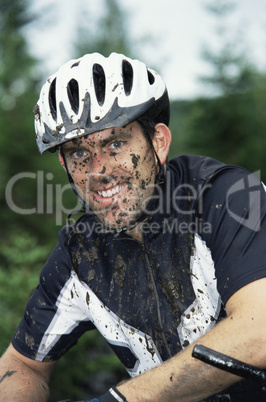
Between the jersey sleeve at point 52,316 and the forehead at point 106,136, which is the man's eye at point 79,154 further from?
the jersey sleeve at point 52,316

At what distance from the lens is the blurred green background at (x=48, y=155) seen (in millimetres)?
4457

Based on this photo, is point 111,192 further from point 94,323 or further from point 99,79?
point 94,323

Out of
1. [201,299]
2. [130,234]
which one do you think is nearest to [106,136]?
[130,234]

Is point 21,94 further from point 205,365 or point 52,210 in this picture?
point 205,365

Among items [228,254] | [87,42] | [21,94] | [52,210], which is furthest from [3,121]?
[87,42]

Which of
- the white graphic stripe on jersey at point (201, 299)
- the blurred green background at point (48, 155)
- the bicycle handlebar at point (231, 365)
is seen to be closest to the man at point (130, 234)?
the white graphic stripe on jersey at point (201, 299)

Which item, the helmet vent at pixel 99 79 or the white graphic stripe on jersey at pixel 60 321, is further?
the white graphic stripe on jersey at pixel 60 321

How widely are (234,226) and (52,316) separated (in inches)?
51.0

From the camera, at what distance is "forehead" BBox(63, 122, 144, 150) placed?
2.43 m

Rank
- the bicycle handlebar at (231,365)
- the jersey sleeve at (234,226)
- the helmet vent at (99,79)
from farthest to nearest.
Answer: the helmet vent at (99,79) → the jersey sleeve at (234,226) → the bicycle handlebar at (231,365)

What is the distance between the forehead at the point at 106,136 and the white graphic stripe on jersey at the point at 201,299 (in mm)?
698

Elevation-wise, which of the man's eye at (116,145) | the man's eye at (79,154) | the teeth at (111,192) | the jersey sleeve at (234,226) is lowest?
the jersey sleeve at (234,226)

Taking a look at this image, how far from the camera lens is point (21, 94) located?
10406 mm

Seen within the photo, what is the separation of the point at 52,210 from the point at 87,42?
2271cm
